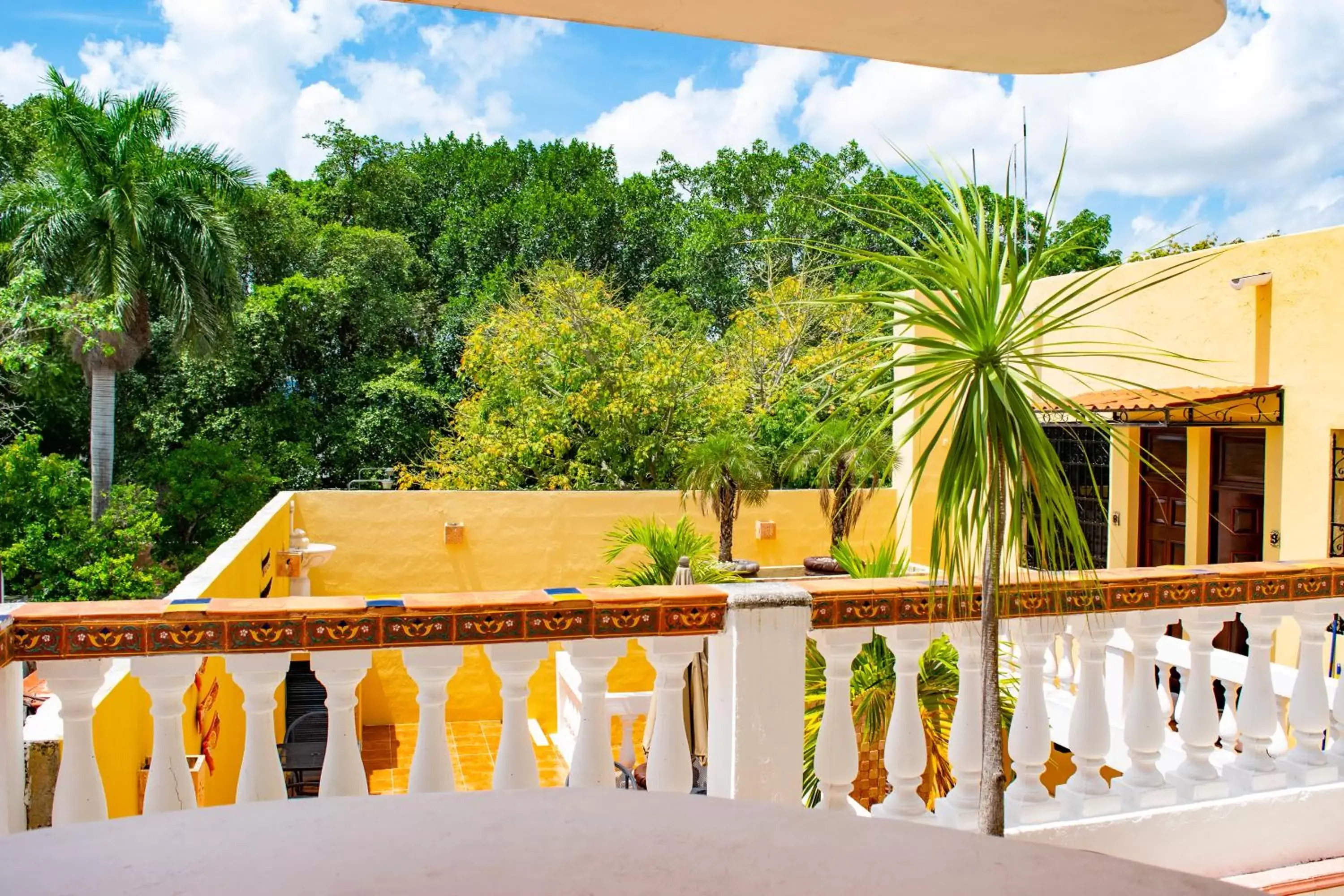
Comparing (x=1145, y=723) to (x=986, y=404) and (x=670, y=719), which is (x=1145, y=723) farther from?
(x=670, y=719)

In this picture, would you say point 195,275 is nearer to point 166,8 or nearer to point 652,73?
point 166,8

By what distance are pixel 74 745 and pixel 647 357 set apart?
46.2 ft

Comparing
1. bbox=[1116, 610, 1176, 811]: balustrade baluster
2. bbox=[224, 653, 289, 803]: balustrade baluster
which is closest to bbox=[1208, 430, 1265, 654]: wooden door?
bbox=[1116, 610, 1176, 811]: balustrade baluster

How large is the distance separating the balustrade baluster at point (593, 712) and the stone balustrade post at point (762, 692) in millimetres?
234

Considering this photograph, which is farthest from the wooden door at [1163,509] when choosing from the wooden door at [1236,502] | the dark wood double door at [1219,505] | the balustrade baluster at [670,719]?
the balustrade baluster at [670,719]

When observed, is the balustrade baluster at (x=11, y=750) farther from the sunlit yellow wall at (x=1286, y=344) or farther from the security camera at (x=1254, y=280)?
the security camera at (x=1254, y=280)

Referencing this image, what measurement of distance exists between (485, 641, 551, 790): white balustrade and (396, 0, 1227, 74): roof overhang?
1189mm

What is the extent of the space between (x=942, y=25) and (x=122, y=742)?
3.11 meters

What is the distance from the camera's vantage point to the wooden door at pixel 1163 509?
8.62 m

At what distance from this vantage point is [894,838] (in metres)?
0.79

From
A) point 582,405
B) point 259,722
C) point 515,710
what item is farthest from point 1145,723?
point 582,405

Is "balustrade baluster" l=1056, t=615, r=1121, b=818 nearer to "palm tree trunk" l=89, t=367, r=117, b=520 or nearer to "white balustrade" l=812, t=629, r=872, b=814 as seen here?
"white balustrade" l=812, t=629, r=872, b=814

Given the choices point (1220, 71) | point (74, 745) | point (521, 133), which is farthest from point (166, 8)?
point (74, 745)

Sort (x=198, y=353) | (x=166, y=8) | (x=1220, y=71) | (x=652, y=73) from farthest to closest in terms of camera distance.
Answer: (x=652, y=73)
(x=166, y=8)
(x=198, y=353)
(x=1220, y=71)
